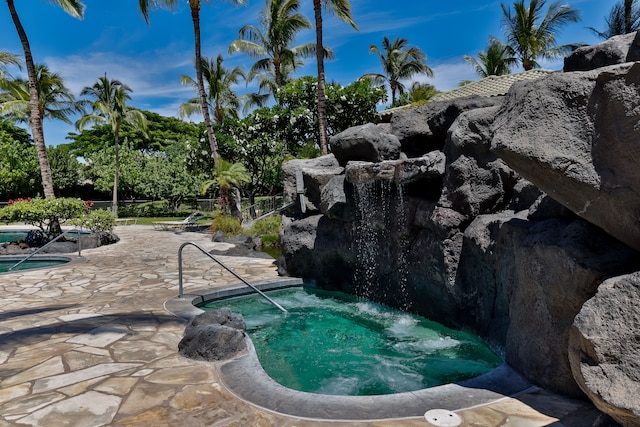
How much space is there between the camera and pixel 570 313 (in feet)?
10.2

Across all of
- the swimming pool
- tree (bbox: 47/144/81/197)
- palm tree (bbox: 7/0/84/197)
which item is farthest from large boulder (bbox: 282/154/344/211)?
tree (bbox: 47/144/81/197)

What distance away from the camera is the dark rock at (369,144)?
7238 millimetres

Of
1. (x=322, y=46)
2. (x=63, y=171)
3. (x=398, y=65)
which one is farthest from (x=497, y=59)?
(x=63, y=171)

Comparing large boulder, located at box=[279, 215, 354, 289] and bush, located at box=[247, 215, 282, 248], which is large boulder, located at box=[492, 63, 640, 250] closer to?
large boulder, located at box=[279, 215, 354, 289]

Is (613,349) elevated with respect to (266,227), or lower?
elevated

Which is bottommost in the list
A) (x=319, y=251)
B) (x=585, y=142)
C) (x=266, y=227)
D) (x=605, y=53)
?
(x=266, y=227)

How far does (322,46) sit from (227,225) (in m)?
8.50

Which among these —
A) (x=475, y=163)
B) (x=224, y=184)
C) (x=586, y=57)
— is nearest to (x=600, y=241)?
(x=586, y=57)

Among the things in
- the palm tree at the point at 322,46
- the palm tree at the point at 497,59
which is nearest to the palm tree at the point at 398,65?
the palm tree at the point at 497,59

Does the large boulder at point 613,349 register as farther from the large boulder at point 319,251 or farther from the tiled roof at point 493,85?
the tiled roof at point 493,85

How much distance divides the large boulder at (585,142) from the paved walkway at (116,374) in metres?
1.51

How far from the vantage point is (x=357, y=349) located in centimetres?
514

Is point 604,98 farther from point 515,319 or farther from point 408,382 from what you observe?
point 408,382

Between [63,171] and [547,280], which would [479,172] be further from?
[63,171]
